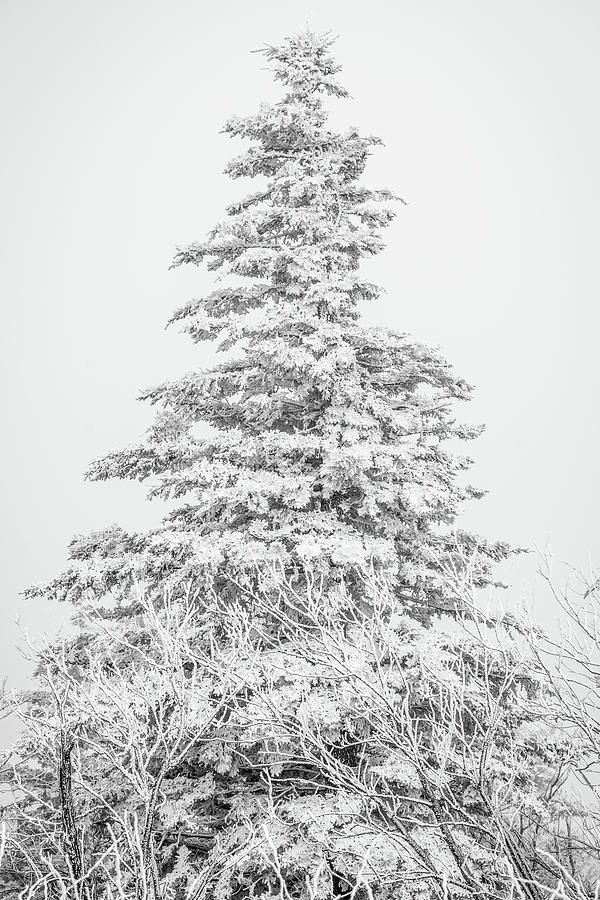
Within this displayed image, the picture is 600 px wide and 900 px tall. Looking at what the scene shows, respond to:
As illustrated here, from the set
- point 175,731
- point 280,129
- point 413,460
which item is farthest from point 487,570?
point 280,129

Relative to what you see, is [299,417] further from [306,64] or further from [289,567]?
[306,64]

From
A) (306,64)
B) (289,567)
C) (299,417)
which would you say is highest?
(306,64)

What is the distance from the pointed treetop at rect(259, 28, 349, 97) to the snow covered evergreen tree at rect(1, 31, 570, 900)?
0.05 meters

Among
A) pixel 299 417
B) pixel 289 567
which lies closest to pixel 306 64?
pixel 299 417

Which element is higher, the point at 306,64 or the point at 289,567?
the point at 306,64

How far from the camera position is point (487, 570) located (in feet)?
32.1

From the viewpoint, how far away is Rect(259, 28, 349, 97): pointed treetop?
36.6 feet

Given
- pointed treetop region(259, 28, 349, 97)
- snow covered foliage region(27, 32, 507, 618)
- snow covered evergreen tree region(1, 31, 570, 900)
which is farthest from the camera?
pointed treetop region(259, 28, 349, 97)

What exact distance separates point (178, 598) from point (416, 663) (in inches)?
138

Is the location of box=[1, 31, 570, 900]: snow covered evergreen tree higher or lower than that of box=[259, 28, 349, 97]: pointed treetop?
lower

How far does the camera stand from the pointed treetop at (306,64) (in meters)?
11.1

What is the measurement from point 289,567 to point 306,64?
9.67 meters

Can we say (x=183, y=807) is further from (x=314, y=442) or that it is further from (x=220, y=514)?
(x=314, y=442)

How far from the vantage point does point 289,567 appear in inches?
314
